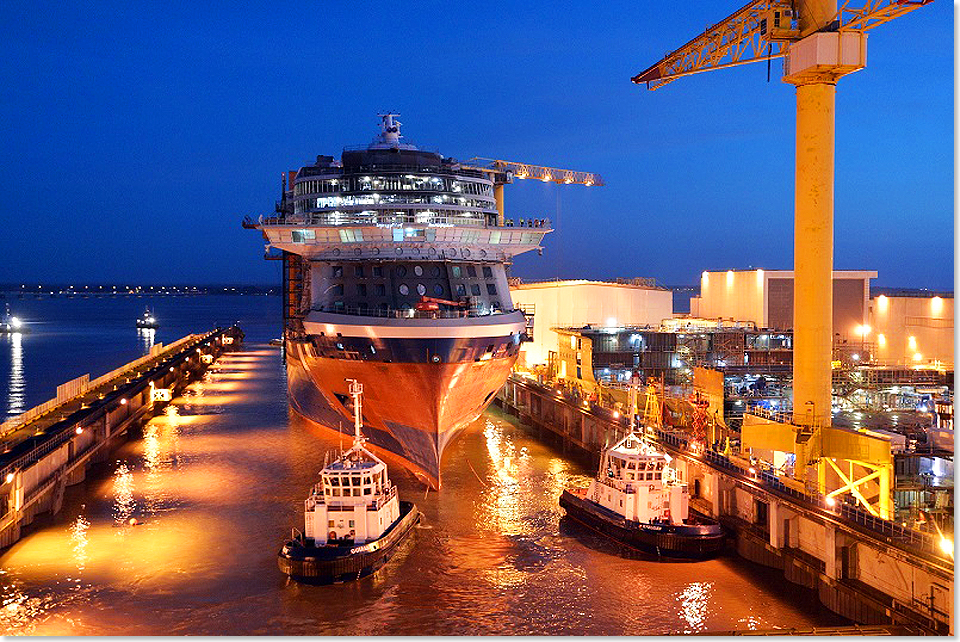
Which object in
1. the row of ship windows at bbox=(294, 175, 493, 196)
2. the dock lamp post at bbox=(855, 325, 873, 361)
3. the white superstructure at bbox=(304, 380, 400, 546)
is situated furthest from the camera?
the dock lamp post at bbox=(855, 325, 873, 361)

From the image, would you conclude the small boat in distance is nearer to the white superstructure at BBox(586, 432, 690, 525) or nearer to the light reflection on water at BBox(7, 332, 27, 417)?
the white superstructure at BBox(586, 432, 690, 525)

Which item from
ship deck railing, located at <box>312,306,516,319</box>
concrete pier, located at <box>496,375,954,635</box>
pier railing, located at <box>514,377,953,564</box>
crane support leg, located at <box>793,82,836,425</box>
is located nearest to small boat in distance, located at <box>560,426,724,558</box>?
concrete pier, located at <box>496,375,954,635</box>

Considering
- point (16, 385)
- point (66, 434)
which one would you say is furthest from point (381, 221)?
point (16, 385)

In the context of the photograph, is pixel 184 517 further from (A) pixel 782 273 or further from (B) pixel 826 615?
(A) pixel 782 273

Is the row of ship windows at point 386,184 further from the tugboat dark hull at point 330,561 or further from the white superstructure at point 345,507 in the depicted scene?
the tugboat dark hull at point 330,561

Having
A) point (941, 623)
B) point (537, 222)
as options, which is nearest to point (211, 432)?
point (537, 222)

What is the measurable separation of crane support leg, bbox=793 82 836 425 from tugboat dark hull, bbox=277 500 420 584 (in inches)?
442

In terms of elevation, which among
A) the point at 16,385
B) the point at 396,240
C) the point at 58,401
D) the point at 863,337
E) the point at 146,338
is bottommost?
the point at 16,385

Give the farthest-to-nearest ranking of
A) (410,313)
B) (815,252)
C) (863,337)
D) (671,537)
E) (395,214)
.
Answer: (863,337) < (395,214) < (410,313) < (671,537) < (815,252)

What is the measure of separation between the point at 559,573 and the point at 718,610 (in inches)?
161

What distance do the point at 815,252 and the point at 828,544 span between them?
23.7 ft

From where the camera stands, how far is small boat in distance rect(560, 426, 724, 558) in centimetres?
2245

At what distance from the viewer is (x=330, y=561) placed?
20203 millimetres

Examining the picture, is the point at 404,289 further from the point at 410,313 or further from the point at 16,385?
the point at 16,385
